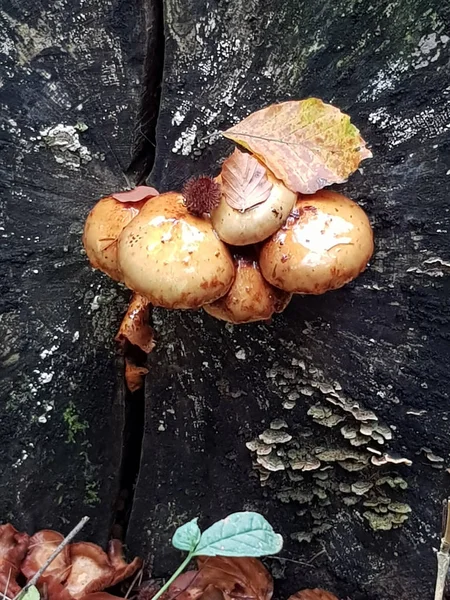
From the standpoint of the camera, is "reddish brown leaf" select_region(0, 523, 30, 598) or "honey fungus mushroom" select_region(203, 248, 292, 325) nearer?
"honey fungus mushroom" select_region(203, 248, 292, 325)

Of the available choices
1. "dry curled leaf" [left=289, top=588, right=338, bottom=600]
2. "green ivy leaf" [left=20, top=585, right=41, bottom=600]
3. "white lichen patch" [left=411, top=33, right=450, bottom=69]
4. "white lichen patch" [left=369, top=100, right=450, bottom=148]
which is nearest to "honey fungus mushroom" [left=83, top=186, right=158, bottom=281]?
"white lichen patch" [left=369, top=100, right=450, bottom=148]

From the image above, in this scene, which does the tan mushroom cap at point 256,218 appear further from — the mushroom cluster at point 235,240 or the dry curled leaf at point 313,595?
the dry curled leaf at point 313,595

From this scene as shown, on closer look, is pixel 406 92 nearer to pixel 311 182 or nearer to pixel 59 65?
pixel 311 182

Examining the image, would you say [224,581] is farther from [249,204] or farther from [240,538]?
[249,204]

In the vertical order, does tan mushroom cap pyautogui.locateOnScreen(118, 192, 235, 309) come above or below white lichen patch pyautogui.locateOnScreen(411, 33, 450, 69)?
below

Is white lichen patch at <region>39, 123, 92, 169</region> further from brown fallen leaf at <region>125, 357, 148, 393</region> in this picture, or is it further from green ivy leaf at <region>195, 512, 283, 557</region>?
green ivy leaf at <region>195, 512, 283, 557</region>

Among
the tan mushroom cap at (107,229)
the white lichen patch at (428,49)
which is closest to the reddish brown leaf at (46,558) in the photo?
the tan mushroom cap at (107,229)

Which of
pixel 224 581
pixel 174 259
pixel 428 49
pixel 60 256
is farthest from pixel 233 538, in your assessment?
pixel 428 49
